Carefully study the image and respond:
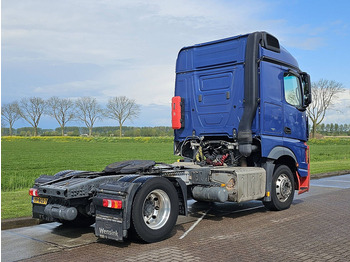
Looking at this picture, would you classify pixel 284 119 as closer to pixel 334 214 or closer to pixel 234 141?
pixel 234 141

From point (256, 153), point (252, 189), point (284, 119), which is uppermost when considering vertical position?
point (284, 119)

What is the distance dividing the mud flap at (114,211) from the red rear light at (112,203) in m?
0.03

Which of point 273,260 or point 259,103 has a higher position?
point 259,103

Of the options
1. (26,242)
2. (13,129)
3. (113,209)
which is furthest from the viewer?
(13,129)

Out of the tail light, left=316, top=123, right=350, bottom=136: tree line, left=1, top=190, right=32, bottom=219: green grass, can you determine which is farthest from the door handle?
left=316, top=123, right=350, bottom=136: tree line

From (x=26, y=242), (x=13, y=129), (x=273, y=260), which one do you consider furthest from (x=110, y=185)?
(x=13, y=129)

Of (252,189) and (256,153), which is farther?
(256,153)

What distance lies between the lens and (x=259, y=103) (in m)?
8.94

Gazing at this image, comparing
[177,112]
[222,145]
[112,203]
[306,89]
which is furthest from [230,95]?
[112,203]

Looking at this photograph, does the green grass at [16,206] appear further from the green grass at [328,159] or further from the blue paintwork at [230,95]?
the green grass at [328,159]

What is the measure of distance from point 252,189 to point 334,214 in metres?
1.85

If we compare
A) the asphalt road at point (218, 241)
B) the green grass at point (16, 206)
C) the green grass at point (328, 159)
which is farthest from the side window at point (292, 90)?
the green grass at point (328, 159)

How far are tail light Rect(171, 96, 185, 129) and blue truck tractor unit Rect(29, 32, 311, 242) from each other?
24mm

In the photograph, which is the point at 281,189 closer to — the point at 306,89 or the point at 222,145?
the point at 222,145
